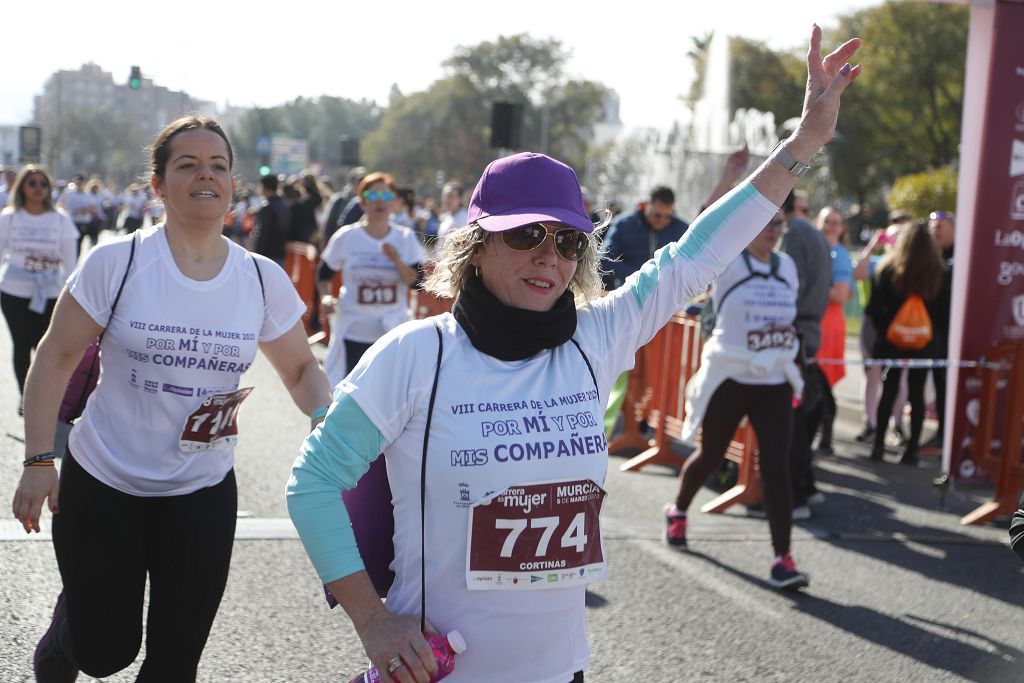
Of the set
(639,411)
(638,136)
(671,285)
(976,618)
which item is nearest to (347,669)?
(671,285)

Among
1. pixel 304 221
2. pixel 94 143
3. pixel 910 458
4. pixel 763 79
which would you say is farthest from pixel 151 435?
pixel 94 143

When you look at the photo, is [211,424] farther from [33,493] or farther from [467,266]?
[467,266]

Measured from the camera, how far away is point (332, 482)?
2.31 m

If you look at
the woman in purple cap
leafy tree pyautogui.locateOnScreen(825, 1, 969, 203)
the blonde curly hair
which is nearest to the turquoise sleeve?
the woman in purple cap

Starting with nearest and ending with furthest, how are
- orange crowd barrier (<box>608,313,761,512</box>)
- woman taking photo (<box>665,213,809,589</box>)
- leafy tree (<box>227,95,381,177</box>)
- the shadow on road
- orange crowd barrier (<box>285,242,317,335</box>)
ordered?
the shadow on road
woman taking photo (<box>665,213,809,589</box>)
orange crowd barrier (<box>608,313,761,512</box>)
orange crowd barrier (<box>285,242,317,335</box>)
leafy tree (<box>227,95,381,177</box>)

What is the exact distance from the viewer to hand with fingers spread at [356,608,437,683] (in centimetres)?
221

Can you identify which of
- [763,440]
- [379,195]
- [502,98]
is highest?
[502,98]

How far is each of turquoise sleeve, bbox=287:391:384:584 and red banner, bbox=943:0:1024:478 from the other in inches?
266

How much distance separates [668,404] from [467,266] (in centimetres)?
664

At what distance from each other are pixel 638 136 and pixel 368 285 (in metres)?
68.5

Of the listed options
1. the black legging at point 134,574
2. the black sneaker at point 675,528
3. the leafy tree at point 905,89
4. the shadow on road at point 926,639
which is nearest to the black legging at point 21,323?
the black sneaker at point 675,528

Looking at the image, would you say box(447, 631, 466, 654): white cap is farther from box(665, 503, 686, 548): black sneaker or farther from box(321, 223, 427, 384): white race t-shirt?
box(321, 223, 427, 384): white race t-shirt

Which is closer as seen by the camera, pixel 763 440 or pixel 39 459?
pixel 39 459

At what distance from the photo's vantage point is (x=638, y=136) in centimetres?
7431
